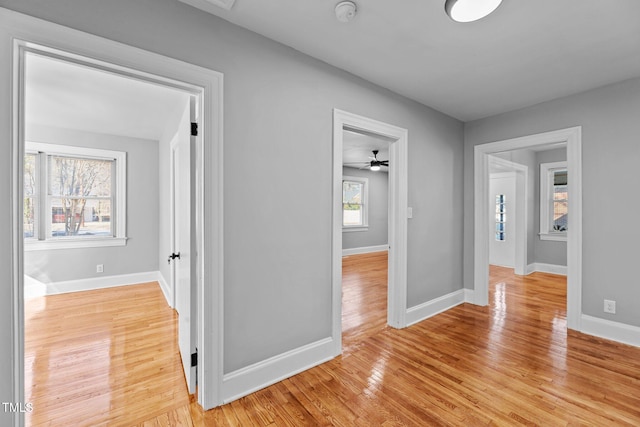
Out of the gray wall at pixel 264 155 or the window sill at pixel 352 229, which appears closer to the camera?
the gray wall at pixel 264 155

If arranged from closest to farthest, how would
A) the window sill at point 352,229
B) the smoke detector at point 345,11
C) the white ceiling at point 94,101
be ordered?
the smoke detector at point 345,11 < the white ceiling at point 94,101 < the window sill at point 352,229

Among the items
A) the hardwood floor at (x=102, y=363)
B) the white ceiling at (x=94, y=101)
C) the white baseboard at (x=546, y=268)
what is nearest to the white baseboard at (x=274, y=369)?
the hardwood floor at (x=102, y=363)

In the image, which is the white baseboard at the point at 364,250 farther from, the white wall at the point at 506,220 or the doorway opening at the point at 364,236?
the white wall at the point at 506,220

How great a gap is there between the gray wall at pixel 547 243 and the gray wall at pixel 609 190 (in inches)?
118

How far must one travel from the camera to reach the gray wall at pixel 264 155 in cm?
163

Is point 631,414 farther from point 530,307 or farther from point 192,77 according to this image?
point 192,77

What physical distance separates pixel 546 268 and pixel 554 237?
65 centimetres

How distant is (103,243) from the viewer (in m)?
4.58

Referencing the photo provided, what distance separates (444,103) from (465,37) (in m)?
1.31

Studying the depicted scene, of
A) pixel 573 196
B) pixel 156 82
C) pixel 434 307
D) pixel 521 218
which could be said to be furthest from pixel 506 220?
pixel 156 82

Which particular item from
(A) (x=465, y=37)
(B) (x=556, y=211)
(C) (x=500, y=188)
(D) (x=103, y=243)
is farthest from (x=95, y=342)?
(B) (x=556, y=211)

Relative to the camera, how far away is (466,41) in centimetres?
209

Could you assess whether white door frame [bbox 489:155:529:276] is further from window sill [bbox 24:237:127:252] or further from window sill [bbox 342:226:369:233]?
window sill [bbox 24:237:127:252]

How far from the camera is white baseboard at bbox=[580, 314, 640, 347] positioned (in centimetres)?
269
